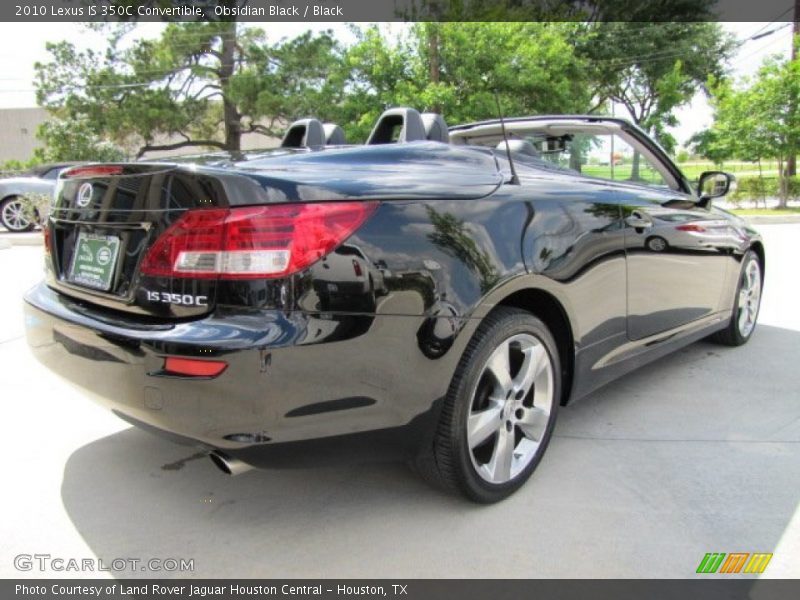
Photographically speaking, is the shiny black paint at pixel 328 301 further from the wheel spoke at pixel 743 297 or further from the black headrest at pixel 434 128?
the wheel spoke at pixel 743 297

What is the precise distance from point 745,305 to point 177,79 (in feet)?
73.6

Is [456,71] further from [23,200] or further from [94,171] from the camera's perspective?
[94,171]

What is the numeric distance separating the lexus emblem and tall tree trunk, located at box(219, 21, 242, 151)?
20.9 m

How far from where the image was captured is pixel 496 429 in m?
2.41

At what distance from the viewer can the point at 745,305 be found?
451 cm

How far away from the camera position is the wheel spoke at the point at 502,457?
7.94 feet

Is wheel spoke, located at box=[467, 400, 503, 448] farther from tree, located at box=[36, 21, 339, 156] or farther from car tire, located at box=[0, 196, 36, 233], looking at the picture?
tree, located at box=[36, 21, 339, 156]

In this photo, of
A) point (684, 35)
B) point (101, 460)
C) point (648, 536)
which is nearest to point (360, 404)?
point (648, 536)

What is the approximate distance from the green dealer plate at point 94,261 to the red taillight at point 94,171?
221mm

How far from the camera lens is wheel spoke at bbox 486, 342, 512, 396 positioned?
7.69ft

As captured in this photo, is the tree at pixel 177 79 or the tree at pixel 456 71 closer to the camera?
the tree at pixel 456 71

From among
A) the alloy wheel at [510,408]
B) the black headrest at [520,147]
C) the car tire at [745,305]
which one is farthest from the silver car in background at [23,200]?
the alloy wheel at [510,408]

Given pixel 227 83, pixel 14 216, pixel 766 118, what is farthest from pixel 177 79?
pixel 766 118

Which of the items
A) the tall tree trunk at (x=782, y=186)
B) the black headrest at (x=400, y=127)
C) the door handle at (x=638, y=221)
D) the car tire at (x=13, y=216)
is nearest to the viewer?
the black headrest at (x=400, y=127)
